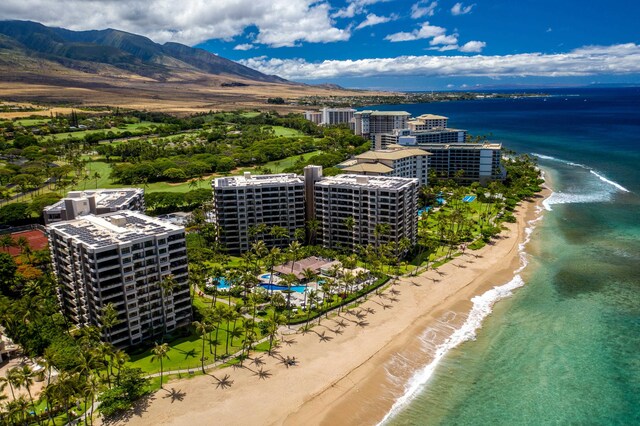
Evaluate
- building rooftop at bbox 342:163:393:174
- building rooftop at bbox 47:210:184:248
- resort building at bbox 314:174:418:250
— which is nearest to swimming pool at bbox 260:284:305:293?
→ resort building at bbox 314:174:418:250

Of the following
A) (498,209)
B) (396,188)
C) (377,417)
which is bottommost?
(377,417)

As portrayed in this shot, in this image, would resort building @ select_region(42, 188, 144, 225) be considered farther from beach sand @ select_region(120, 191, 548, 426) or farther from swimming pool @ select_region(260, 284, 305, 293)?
beach sand @ select_region(120, 191, 548, 426)

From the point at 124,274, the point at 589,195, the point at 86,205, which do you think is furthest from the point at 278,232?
the point at 589,195

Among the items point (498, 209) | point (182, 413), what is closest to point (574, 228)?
point (498, 209)

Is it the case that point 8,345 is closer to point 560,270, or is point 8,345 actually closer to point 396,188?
point 396,188

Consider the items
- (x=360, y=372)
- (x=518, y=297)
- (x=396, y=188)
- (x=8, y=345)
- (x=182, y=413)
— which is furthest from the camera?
(x=396, y=188)

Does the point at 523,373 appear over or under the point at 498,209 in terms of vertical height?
under
